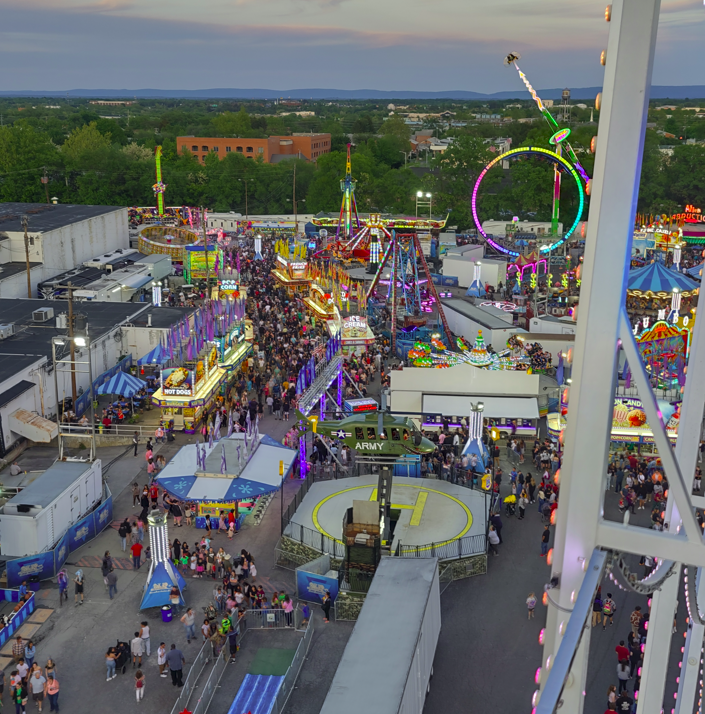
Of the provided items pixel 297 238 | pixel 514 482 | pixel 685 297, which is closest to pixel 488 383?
pixel 514 482

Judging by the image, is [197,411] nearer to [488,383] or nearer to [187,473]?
[187,473]

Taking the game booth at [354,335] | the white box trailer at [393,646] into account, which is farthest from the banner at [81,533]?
the game booth at [354,335]

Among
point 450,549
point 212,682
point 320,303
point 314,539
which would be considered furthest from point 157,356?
point 212,682

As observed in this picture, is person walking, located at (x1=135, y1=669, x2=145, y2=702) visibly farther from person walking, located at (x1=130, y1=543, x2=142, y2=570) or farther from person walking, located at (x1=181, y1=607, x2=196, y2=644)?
person walking, located at (x1=130, y1=543, x2=142, y2=570)

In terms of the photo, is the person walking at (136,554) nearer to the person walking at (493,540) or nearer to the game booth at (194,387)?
the game booth at (194,387)

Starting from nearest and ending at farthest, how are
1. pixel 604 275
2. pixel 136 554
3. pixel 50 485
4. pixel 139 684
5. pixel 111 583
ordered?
1. pixel 604 275
2. pixel 139 684
3. pixel 111 583
4. pixel 136 554
5. pixel 50 485

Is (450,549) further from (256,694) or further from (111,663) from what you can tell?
(111,663)
